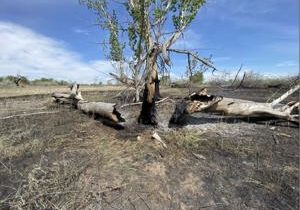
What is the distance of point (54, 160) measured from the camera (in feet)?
20.6

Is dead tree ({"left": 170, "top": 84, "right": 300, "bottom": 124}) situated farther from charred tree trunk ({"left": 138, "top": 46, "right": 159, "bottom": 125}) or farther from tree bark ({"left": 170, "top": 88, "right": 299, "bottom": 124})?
charred tree trunk ({"left": 138, "top": 46, "right": 159, "bottom": 125})

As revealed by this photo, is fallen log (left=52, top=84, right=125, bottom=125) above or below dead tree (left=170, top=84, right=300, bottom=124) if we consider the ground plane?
below

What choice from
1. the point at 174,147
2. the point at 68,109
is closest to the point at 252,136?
the point at 174,147

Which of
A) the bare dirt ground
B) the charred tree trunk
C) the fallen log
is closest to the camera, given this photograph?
the bare dirt ground

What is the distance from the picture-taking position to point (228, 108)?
28.5 feet

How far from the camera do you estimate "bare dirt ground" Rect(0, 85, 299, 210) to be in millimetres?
5219

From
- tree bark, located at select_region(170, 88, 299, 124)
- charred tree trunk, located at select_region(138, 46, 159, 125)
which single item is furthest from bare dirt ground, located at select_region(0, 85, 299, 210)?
tree bark, located at select_region(170, 88, 299, 124)

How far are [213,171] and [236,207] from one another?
2.77 ft

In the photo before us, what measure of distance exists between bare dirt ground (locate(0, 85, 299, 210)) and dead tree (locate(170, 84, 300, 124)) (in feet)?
1.09

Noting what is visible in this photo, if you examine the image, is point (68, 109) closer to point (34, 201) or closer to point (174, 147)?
point (174, 147)

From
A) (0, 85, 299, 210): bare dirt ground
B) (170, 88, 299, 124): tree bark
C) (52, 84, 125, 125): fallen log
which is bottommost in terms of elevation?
(0, 85, 299, 210): bare dirt ground

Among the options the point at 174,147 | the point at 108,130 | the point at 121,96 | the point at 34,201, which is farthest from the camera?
the point at 121,96

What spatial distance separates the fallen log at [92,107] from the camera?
8430mm

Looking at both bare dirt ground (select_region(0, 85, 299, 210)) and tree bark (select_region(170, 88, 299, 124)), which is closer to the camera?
bare dirt ground (select_region(0, 85, 299, 210))
